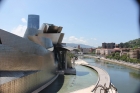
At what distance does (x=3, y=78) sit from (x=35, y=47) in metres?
4.77

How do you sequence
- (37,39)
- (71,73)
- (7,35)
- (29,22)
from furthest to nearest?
(29,22)
(71,73)
(37,39)
(7,35)

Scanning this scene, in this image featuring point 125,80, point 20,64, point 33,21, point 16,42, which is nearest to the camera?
point 20,64

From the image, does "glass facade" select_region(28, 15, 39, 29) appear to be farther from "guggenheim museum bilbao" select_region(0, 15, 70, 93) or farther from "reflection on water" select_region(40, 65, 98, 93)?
"guggenheim museum bilbao" select_region(0, 15, 70, 93)

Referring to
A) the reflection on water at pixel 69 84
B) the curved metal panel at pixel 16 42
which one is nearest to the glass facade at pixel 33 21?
the reflection on water at pixel 69 84

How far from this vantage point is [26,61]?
1361cm

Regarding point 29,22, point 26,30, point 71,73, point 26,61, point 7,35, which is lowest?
point 71,73

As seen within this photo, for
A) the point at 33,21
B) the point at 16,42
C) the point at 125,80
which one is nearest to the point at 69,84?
the point at 16,42

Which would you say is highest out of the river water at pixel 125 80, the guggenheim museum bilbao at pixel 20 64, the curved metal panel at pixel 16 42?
the curved metal panel at pixel 16 42

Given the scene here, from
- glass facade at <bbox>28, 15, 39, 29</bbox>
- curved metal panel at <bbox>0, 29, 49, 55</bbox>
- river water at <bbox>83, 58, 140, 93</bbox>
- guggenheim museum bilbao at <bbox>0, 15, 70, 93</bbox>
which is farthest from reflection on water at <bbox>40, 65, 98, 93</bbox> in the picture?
glass facade at <bbox>28, 15, 39, 29</bbox>

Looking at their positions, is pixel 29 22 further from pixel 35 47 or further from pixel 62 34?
pixel 35 47

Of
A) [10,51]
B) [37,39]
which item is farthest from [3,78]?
[37,39]

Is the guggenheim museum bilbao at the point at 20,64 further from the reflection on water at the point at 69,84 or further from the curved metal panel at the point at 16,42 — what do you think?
the reflection on water at the point at 69,84

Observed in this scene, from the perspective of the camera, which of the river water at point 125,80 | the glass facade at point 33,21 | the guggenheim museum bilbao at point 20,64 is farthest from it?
the glass facade at point 33,21

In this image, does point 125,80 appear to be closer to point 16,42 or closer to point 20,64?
point 20,64
